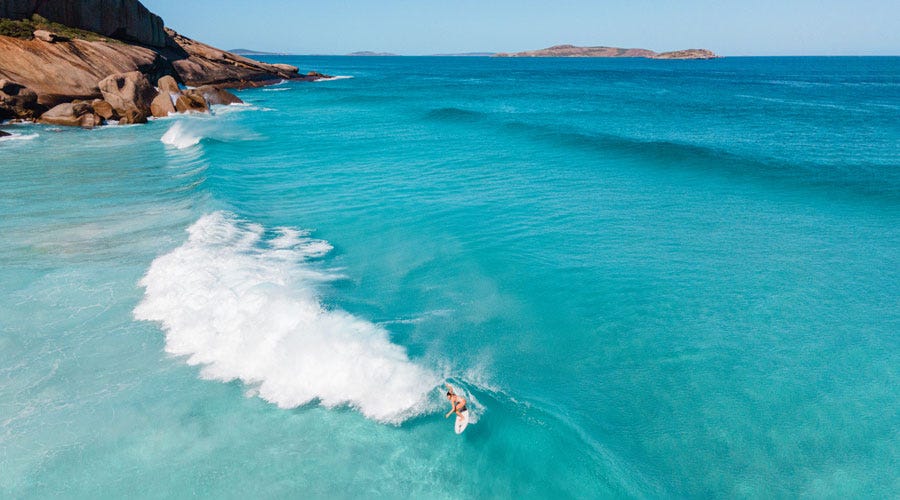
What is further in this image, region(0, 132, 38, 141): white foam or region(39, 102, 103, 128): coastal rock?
region(39, 102, 103, 128): coastal rock

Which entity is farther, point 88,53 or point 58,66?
point 88,53

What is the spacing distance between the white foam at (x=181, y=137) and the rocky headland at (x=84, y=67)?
8271 millimetres

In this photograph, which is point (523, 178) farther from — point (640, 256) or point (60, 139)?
point (60, 139)

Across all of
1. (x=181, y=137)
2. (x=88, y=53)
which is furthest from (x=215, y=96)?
(x=181, y=137)

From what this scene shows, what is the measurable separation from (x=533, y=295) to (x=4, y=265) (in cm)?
1522

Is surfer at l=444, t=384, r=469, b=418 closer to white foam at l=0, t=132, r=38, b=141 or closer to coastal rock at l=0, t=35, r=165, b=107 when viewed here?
white foam at l=0, t=132, r=38, b=141

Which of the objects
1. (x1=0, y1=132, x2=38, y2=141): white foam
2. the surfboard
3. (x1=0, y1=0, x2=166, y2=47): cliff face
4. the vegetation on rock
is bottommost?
the surfboard

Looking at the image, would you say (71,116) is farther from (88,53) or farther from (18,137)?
(88,53)

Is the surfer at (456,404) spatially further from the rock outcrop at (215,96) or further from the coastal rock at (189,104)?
the rock outcrop at (215,96)

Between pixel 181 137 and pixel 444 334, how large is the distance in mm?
30967

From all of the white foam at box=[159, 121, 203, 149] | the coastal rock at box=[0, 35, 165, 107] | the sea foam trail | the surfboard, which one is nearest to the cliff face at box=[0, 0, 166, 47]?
the coastal rock at box=[0, 35, 165, 107]

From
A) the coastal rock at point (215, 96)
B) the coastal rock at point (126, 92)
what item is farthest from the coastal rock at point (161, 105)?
the coastal rock at point (215, 96)

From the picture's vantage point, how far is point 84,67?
45.7 meters

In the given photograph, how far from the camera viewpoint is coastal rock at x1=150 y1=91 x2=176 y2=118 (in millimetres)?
47250
